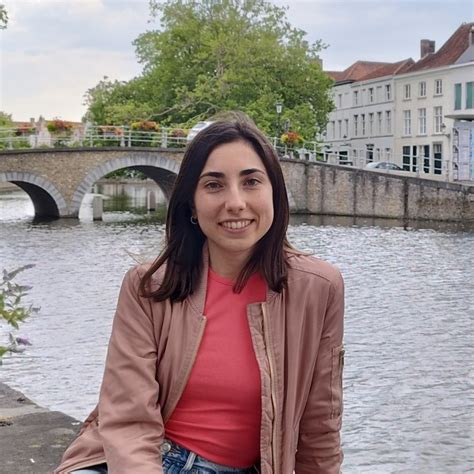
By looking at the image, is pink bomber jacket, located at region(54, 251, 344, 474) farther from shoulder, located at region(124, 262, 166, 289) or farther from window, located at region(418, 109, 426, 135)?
window, located at region(418, 109, 426, 135)

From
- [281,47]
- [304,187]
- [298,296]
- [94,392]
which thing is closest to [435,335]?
[94,392]

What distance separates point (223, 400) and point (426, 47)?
184 feet

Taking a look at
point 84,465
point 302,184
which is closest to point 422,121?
A: point 302,184

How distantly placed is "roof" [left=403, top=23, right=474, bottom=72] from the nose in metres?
49.8

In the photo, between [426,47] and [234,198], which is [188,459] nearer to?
[234,198]

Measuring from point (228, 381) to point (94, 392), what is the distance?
648 cm

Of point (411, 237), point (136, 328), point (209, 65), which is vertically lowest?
point (411, 237)

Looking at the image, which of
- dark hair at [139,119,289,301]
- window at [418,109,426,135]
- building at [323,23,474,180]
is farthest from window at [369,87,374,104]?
dark hair at [139,119,289,301]

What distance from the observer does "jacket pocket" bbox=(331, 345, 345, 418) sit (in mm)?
2314

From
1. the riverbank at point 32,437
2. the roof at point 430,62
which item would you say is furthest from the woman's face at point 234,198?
the roof at point 430,62

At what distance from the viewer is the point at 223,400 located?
2.20 metres

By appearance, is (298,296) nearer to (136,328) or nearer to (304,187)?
(136,328)

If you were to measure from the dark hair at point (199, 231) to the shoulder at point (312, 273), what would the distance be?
0.02 meters

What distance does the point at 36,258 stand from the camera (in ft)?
65.4
